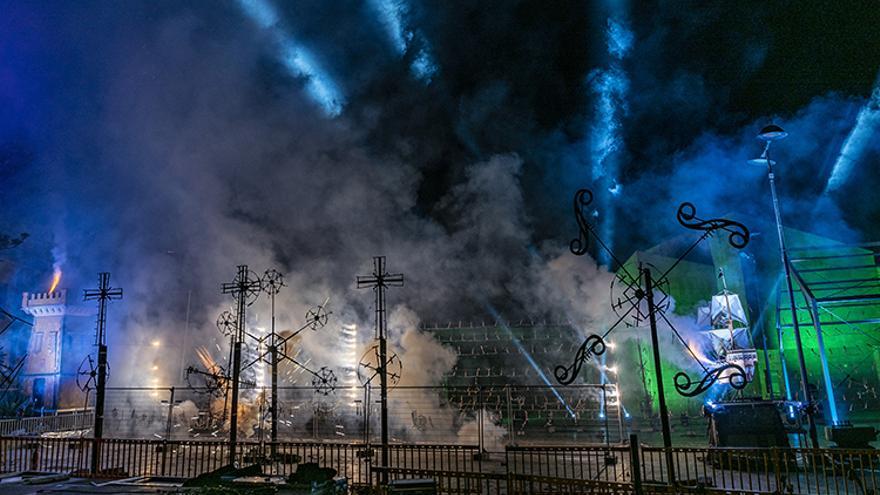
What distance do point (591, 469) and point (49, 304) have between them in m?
51.1

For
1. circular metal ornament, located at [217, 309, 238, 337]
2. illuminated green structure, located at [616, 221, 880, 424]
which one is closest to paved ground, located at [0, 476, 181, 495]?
circular metal ornament, located at [217, 309, 238, 337]

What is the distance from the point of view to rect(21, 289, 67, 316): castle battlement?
4644 centimetres

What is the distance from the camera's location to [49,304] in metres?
46.6

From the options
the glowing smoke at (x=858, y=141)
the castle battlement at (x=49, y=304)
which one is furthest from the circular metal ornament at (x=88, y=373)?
the glowing smoke at (x=858, y=141)

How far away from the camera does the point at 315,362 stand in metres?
29.2

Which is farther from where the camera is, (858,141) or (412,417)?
(858,141)

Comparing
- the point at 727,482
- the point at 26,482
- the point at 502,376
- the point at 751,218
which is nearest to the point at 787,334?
the point at 751,218

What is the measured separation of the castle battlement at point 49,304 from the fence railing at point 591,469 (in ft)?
120

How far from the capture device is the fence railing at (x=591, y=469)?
8719mm

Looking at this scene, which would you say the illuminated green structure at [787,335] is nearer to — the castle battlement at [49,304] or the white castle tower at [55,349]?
the white castle tower at [55,349]

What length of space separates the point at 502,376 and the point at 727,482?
1540 centimetres

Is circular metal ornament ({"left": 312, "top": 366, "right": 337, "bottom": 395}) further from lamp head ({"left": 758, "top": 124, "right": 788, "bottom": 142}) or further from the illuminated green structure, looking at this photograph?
lamp head ({"left": 758, "top": 124, "right": 788, "bottom": 142})

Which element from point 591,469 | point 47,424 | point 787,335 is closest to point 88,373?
point 47,424

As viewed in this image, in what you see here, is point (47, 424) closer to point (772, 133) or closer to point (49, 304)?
point (49, 304)
